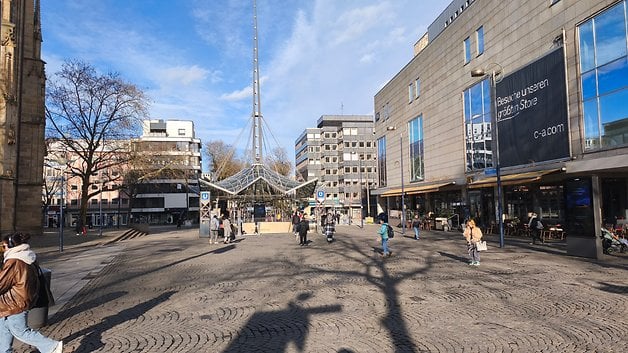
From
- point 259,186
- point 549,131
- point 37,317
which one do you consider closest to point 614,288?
point 37,317

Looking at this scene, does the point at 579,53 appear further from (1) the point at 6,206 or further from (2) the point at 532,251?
(1) the point at 6,206

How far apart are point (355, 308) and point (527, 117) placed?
20453 millimetres

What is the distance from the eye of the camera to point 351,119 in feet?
334

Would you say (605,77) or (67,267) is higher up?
(605,77)

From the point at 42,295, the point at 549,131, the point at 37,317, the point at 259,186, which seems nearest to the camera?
the point at 42,295

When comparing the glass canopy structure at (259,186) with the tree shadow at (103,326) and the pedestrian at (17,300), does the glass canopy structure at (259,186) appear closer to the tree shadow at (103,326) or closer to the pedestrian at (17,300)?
the tree shadow at (103,326)

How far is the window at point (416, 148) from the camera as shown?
4081cm

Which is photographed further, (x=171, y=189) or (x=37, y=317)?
(x=171, y=189)

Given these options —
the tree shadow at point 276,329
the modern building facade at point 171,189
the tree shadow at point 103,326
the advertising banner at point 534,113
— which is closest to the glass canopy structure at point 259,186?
the advertising banner at point 534,113

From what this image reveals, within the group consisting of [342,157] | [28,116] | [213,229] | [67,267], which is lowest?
[67,267]

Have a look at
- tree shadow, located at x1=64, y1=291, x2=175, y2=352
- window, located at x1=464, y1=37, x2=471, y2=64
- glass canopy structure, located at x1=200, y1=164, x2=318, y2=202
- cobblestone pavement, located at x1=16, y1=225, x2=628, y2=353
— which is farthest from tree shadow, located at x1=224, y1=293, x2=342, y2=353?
glass canopy structure, located at x1=200, y1=164, x2=318, y2=202

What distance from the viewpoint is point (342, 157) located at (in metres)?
94.8

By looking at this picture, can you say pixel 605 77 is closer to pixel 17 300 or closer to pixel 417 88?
pixel 17 300

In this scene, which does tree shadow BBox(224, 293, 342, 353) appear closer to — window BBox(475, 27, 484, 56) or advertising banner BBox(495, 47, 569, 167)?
advertising banner BBox(495, 47, 569, 167)
